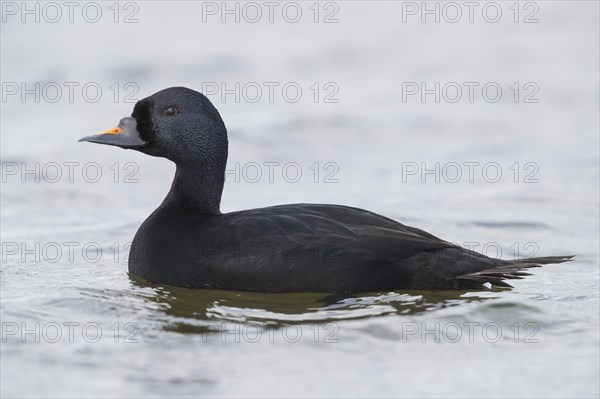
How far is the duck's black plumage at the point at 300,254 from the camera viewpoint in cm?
802

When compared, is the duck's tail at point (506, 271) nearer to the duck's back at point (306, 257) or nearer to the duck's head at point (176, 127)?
the duck's back at point (306, 257)

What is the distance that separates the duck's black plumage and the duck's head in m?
0.14

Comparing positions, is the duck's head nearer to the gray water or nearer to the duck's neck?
the duck's neck

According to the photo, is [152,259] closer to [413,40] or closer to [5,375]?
[5,375]

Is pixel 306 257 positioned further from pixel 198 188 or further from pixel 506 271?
pixel 506 271

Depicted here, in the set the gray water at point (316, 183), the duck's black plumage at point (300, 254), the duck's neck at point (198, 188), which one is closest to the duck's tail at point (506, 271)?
the duck's black plumage at point (300, 254)

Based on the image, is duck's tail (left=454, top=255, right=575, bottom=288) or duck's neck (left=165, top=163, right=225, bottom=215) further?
duck's neck (left=165, top=163, right=225, bottom=215)

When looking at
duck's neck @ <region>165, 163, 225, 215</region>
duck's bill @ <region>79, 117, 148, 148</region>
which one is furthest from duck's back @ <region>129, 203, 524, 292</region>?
duck's bill @ <region>79, 117, 148, 148</region>

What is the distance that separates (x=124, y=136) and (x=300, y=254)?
5.71 feet

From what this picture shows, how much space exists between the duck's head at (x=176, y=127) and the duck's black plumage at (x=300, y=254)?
0.14 metres

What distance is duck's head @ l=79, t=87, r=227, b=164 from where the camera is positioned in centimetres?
→ 884

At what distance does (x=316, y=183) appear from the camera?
12.3 meters

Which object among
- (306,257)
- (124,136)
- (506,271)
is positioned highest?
(124,136)

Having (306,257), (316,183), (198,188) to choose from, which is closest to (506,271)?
(306,257)
